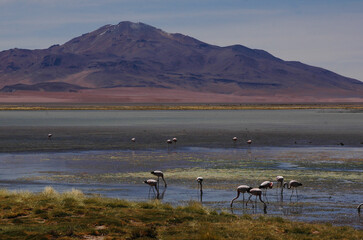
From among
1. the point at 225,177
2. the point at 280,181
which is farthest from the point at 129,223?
the point at 225,177

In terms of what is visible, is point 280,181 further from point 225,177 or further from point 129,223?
point 129,223

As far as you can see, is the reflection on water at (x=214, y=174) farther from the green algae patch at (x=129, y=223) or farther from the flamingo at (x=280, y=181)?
the green algae patch at (x=129, y=223)

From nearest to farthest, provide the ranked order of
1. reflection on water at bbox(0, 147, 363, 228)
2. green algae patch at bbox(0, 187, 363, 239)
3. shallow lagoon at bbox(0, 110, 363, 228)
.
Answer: green algae patch at bbox(0, 187, 363, 239), reflection on water at bbox(0, 147, 363, 228), shallow lagoon at bbox(0, 110, 363, 228)

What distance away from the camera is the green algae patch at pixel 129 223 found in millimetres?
13758

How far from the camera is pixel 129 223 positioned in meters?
15.2

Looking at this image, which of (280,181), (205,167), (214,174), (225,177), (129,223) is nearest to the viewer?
(129,223)

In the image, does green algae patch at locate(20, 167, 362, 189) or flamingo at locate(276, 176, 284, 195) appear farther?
green algae patch at locate(20, 167, 362, 189)

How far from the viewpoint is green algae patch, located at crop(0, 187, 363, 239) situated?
13.8 m

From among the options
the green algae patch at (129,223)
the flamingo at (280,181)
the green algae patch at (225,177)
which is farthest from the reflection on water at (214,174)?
the green algae patch at (129,223)

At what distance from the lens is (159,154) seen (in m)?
36.5

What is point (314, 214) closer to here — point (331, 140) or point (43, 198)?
point (43, 198)

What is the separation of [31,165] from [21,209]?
14025 mm

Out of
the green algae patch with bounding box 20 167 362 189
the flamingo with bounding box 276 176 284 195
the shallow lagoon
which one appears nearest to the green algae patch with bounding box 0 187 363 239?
the shallow lagoon

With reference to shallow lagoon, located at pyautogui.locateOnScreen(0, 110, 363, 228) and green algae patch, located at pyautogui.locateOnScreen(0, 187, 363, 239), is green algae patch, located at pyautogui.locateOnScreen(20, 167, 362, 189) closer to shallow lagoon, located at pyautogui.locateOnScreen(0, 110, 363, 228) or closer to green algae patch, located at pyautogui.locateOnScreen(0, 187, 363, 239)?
shallow lagoon, located at pyautogui.locateOnScreen(0, 110, 363, 228)
